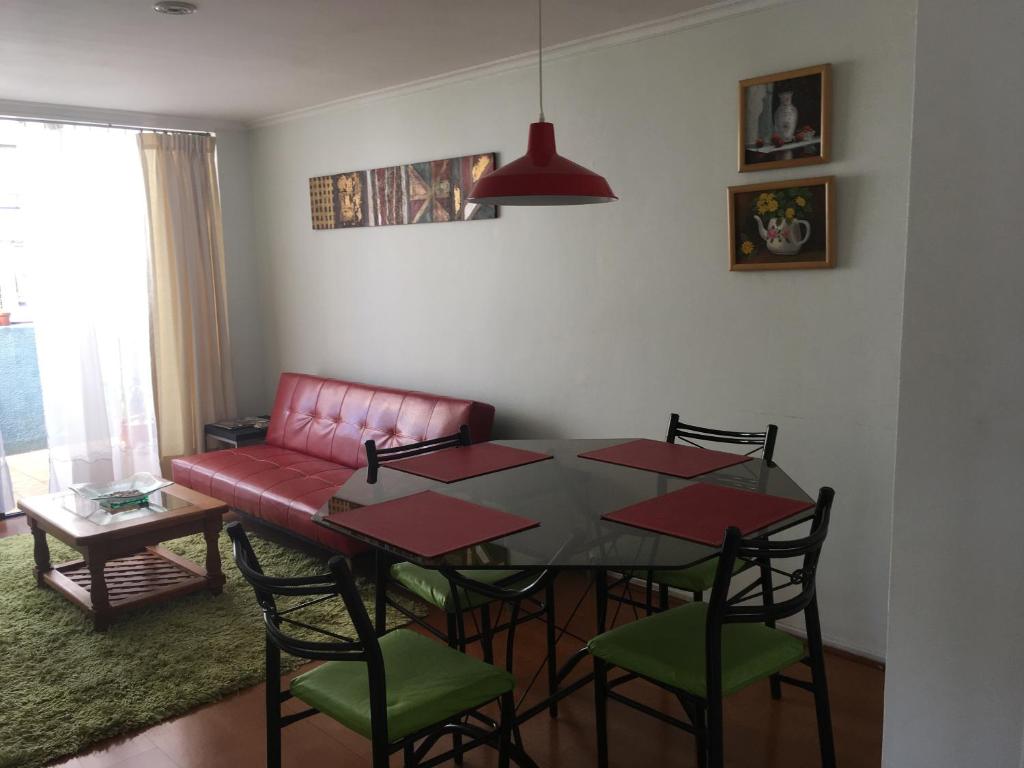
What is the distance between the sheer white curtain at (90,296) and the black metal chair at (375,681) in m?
3.60

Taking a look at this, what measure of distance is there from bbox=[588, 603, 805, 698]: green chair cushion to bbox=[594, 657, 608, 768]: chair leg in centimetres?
15

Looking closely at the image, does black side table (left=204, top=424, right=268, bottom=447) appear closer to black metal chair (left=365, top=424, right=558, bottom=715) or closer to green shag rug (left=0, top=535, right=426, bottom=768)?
green shag rug (left=0, top=535, right=426, bottom=768)

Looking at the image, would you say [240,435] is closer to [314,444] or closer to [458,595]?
[314,444]

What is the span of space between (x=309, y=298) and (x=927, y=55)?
4166mm

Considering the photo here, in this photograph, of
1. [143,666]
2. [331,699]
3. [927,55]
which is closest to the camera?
[927,55]

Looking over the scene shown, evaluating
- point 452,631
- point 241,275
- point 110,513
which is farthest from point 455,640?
point 241,275

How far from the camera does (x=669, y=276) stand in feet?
11.1

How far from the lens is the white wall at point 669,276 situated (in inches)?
111

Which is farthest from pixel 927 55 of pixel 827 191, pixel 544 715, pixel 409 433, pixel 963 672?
pixel 409 433

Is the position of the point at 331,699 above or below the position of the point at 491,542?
below

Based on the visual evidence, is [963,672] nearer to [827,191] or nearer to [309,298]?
[827,191]

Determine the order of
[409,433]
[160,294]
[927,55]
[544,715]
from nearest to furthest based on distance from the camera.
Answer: [927,55]
[544,715]
[409,433]
[160,294]

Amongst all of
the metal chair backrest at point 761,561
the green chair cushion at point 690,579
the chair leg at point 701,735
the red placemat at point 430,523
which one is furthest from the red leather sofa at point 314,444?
the metal chair backrest at point 761,561

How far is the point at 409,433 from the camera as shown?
4.11 m
